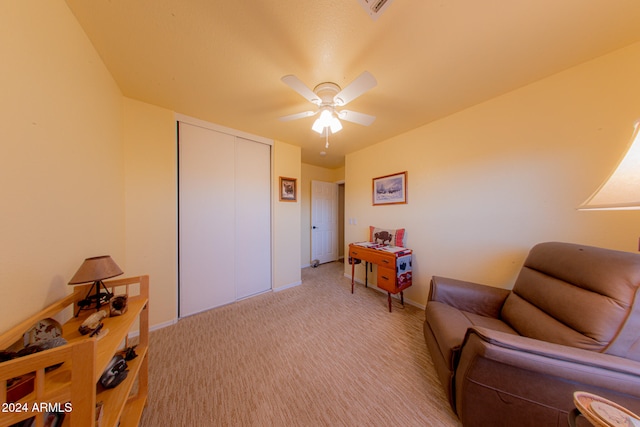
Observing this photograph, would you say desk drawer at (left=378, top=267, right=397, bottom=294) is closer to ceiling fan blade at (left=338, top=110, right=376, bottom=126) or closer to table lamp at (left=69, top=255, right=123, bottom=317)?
ceiling fan blade at (left=338, top=110, right=376, bottom=126)

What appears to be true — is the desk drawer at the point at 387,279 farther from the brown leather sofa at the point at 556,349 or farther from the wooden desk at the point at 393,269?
the brown leather sofa at the point at 556,349

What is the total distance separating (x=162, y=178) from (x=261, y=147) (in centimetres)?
133

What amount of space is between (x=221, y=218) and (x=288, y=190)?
1.10m

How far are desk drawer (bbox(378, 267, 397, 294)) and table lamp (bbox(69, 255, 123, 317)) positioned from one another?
2.47 metres

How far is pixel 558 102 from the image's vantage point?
1.52m

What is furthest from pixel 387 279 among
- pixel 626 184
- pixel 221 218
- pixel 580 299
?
pixel 221 218

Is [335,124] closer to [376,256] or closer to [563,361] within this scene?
[376,256]

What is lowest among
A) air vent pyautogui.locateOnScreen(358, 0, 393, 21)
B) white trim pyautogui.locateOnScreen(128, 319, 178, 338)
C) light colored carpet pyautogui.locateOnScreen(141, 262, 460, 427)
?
light colored carpet pyautogui.locateOnScreen(141, 262, 460, 427)

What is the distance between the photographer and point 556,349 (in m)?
0.83

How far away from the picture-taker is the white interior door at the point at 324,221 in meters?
4.08

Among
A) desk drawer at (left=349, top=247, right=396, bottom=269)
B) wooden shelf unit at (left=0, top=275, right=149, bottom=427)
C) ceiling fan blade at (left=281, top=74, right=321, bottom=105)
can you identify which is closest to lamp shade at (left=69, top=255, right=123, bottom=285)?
wooden shelf unit at (left=0, top=275, right=149, bottom=427)

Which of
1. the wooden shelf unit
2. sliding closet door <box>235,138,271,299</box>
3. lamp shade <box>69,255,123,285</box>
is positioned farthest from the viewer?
sliding closet door <box>235,138,271,299</box>

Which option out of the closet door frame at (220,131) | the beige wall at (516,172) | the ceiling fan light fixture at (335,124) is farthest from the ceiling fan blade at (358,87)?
the closet door frame at (220,131)

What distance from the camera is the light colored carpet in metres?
1.16
